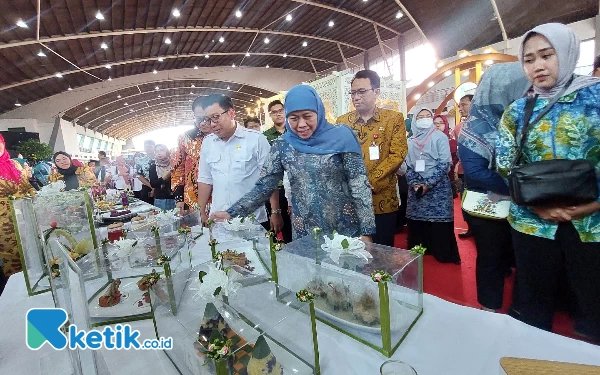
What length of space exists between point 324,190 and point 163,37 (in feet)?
34.8

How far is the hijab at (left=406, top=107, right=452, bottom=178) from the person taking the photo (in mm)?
2514

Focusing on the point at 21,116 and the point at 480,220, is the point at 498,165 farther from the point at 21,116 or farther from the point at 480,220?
the point at 21,116

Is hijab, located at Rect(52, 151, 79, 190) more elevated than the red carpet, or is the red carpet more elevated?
hijab, located at Rect(52, 151, 79, 190)

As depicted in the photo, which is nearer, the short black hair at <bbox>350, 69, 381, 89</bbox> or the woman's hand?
the woman's hand

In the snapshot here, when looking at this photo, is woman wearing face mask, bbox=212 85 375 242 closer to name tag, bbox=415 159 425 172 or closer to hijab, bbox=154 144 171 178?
name tag, bbox=415 159 425 172

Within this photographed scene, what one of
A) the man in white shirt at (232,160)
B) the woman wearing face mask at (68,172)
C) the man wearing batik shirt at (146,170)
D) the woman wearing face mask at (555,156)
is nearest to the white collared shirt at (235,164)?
the man in white shirt at (232,160)

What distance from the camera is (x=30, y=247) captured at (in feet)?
3.83

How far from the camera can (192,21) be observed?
9031mm

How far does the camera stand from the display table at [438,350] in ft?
2.05

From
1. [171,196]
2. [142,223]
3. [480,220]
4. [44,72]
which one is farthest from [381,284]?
[44,72]

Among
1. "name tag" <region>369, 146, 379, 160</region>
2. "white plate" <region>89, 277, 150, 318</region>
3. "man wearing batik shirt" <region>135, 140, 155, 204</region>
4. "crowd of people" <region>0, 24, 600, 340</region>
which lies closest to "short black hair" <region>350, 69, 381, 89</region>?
"crowd of people" <region>0, 24, 600, 340</region>

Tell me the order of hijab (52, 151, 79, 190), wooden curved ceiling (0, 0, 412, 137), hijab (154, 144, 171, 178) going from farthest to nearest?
wooden curved ceiling (0, 0, 412, 137) < hijab (154, 144, 171, 178) < hijab (52, 151, 79, 190)

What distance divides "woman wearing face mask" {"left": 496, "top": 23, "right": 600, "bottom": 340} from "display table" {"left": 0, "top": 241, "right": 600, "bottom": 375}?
0.38 meters

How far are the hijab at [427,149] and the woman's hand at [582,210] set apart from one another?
1.63 meters
